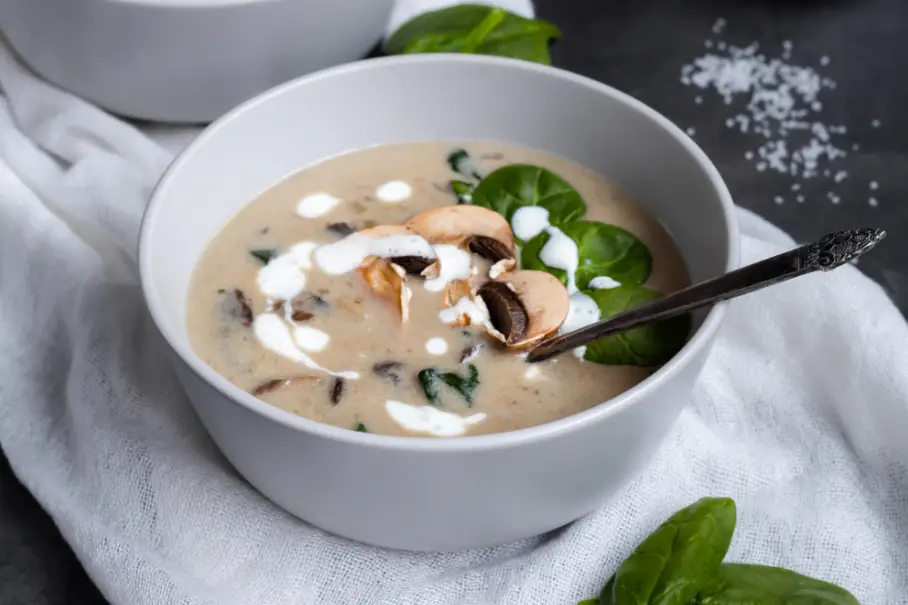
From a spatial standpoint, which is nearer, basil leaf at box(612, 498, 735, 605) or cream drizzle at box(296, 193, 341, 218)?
basil leaf at box(612, 498, 735, 605)

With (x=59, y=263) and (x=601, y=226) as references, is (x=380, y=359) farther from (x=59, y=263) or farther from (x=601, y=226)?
(x=59, y=263)

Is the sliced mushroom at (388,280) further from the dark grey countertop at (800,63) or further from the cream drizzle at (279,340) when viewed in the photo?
the dark grey countertop at (800,63)

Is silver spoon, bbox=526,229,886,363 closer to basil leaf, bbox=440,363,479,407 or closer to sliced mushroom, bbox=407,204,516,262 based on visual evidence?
basil leaf, bbox=440,363,479,407

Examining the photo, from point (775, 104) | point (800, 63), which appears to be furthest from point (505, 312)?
point (800, 63)

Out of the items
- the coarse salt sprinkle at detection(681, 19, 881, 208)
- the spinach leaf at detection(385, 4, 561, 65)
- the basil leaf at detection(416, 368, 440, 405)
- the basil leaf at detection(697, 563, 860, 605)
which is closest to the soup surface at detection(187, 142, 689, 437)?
the basil leaf at detection(416, 368, 440, 405)

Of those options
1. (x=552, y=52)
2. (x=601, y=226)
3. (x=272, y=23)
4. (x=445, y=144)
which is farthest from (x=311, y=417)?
(x=552, y=52)

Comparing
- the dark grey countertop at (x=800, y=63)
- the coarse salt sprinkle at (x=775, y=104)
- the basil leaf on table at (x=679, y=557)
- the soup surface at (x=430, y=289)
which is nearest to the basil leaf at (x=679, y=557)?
the basil leaf on table at (x=679, y=557)

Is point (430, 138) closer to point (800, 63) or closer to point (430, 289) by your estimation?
point (430, 289)
